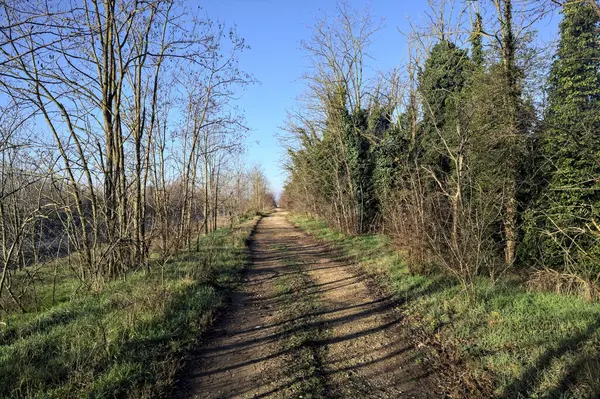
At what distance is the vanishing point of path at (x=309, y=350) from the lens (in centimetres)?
388

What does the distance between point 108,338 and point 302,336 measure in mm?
2758

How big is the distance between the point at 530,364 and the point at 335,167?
1672cm

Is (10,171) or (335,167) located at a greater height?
(335,167)

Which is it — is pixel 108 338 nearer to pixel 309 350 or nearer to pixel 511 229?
pixel 309 350

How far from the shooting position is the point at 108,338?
4.70 m

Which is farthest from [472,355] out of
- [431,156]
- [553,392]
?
[431,156]

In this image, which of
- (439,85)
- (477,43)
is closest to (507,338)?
(477,43)

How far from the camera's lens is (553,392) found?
136 inches

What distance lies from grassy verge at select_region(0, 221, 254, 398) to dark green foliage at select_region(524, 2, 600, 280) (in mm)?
7439

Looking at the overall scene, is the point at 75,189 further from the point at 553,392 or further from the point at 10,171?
the point at 553,392

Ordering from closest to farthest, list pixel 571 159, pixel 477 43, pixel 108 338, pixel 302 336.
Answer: pixel 108 338, pixel 302 336, pixel 571 159, pixel 477 43

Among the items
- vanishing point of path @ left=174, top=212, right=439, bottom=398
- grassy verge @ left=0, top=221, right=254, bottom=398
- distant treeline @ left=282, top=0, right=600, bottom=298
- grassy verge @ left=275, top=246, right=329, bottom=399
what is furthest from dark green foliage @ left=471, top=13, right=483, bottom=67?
grassy verge @ left=0, top=221, right=254, bottom=398

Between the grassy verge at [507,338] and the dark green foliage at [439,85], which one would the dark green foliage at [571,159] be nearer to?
the grassy verge at [507,338]

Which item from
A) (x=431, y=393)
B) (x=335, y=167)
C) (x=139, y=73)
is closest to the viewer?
(x=431, y=393)
